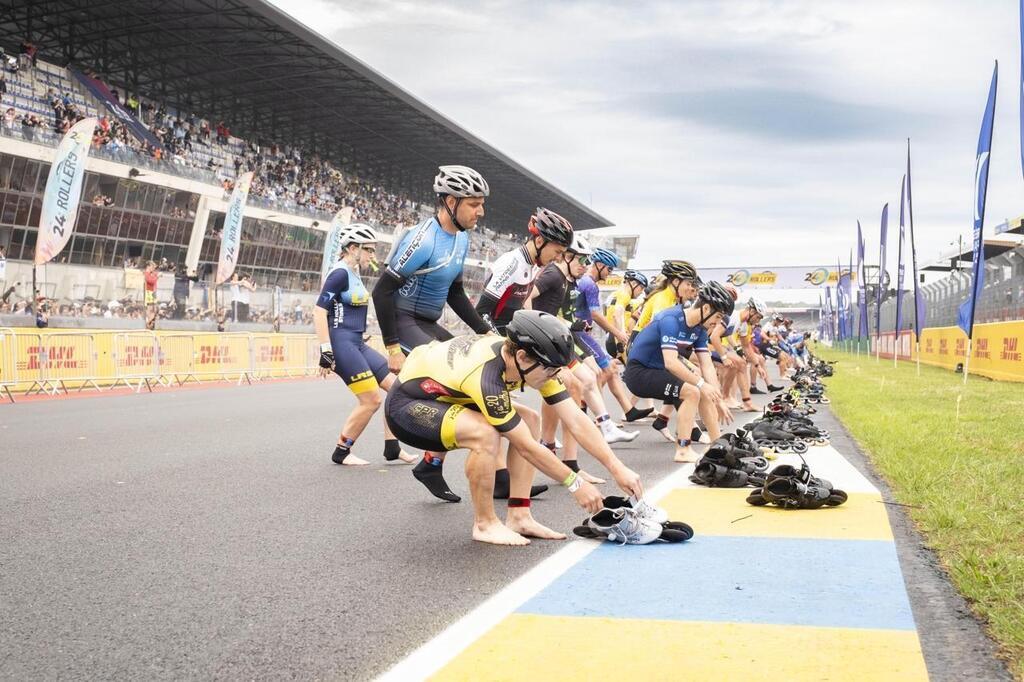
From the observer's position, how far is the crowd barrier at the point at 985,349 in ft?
65.2

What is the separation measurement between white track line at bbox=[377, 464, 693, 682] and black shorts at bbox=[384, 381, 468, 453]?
2.69ft

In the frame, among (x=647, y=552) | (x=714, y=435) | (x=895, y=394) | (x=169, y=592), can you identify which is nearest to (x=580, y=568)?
(x=647, y=552)

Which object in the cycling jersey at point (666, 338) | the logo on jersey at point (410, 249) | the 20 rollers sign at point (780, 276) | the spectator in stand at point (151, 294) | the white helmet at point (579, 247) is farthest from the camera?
the 20 rollers sign at point (780, 276)

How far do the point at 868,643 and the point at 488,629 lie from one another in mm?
1321

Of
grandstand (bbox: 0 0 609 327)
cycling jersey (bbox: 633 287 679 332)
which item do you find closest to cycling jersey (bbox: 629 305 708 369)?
cycling jersey (bbox: 633 287 679 332)

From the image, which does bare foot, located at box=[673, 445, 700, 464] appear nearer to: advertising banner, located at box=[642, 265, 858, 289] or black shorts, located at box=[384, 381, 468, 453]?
black shorts, located at box=[384, 381, 468, 453]

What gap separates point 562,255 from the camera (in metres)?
8.26

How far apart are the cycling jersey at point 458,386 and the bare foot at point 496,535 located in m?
0.46

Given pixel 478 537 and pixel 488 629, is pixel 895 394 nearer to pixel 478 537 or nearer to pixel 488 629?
pixel 478 537

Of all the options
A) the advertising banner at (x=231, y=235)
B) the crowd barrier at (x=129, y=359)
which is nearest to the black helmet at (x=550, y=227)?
the crowd barrier at (x=129, y=359)

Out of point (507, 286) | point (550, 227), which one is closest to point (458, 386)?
point (550, 227)

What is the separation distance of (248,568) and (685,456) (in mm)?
4874

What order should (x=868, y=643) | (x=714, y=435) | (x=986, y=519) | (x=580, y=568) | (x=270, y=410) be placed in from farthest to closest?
(x=270, y=410)
(x=714, y=435)
(x=986, y=519)
(x=580, y=568)
(x=868, y=643)

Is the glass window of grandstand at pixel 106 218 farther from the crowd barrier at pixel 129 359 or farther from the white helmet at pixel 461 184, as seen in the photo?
the white helmet at pixel 461 184
